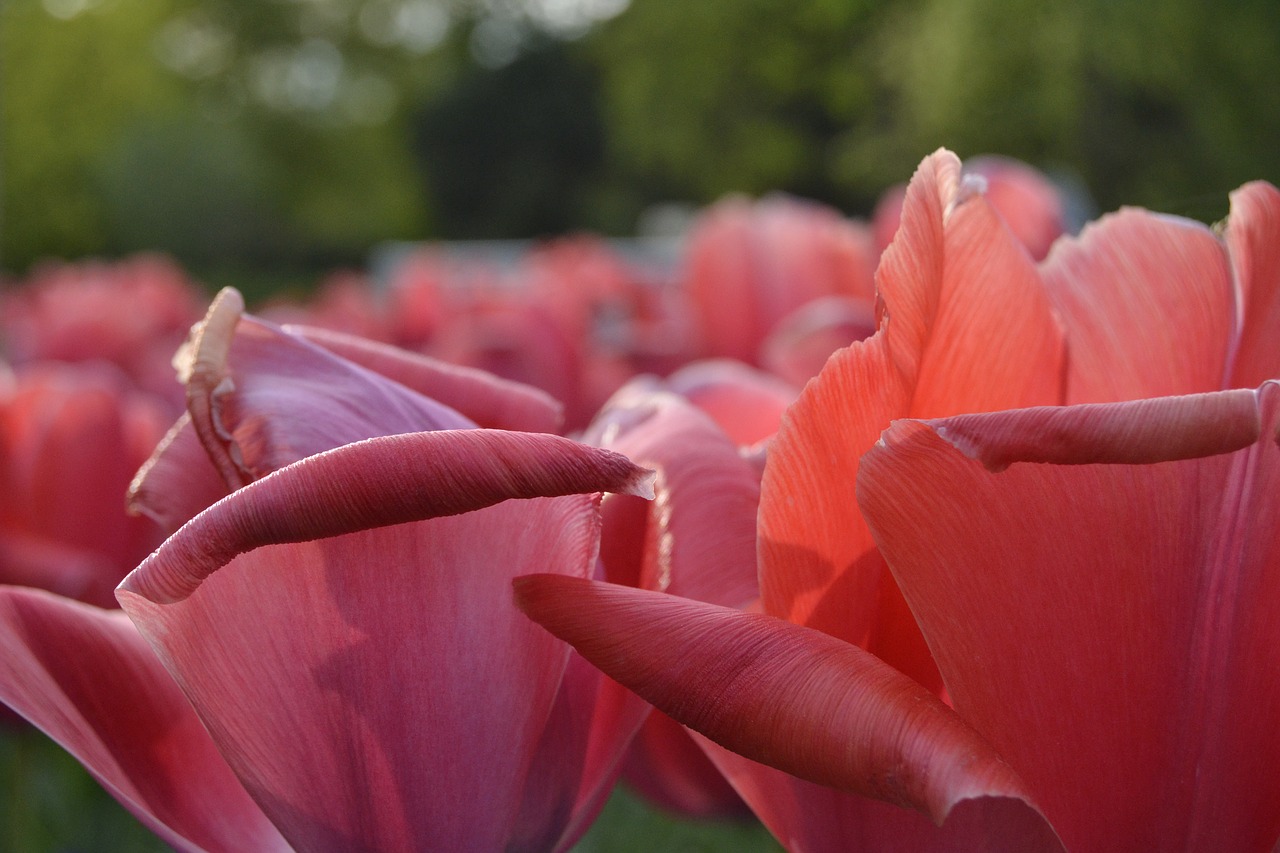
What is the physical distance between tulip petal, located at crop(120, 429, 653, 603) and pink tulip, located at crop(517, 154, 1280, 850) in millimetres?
27

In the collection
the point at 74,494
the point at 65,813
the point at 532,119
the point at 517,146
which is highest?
the point at 532,119

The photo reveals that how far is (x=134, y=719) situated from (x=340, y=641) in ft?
0.33

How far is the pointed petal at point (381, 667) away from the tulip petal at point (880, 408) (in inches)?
1.9

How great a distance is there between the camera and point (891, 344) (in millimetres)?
326

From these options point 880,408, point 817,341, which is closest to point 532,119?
point 817,341

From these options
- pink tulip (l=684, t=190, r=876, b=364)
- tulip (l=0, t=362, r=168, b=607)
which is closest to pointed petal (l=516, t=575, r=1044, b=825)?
tulip (l=0, t=362, r=168, b=607)

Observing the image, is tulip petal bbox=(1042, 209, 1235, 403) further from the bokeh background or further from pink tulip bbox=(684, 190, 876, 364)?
pink tulip bbox=(684, 190, 876, 364)

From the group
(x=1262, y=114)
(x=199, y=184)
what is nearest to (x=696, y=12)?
(x=1262, y=114)

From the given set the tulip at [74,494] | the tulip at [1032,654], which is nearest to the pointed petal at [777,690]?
the tulip at [1032,654]

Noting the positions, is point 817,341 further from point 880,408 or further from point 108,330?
point 108,330

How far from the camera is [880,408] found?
33 centimetres

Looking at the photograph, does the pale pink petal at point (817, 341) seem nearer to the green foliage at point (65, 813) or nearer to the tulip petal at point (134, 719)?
the tulip petal at point (134, 719)

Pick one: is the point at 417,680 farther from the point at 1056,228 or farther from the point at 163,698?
the point at 1056,228

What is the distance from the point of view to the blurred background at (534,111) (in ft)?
3.23
